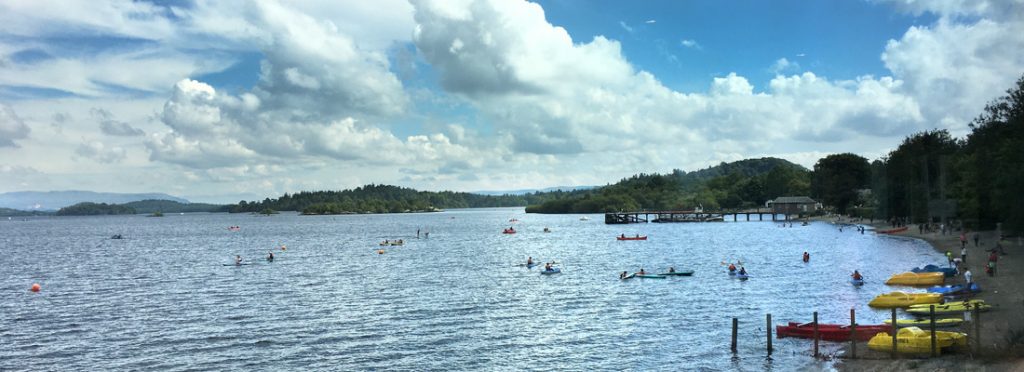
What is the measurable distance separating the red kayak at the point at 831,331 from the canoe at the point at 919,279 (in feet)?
79.4

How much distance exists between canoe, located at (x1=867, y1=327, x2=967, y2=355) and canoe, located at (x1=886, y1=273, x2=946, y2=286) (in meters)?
28.1

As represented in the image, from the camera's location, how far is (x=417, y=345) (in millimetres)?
37562

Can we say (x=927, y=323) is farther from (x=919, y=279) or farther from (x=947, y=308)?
(x=919, y=279)

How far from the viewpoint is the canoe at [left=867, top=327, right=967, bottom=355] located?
98.8 feet

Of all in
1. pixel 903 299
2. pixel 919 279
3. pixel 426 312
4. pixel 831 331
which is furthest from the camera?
pixel 919 279

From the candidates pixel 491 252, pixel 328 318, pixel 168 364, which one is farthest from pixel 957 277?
pixel 491 252

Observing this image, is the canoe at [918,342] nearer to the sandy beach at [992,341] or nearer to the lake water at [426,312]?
the sandy beach at [992,341]

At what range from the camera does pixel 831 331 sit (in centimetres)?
3609

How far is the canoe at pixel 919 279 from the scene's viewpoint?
55.9 meters

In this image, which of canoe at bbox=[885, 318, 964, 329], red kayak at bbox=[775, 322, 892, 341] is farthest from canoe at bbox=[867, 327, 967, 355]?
canoe at bbox=[885, 318, 964, 329]

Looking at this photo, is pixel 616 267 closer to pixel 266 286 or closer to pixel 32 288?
pixel 266 286

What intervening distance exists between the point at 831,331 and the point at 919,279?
85.6 feet

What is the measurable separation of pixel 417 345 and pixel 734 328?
651 inches

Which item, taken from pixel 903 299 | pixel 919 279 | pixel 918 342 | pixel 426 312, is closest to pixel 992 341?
pixel 918 342
